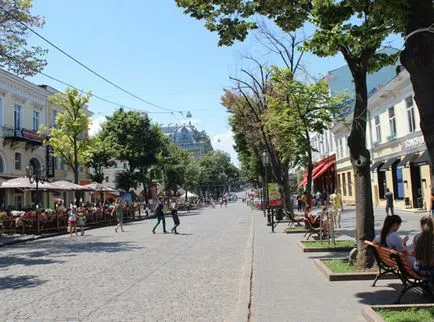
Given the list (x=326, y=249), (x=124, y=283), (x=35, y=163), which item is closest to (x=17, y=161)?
(x=35, y=163)

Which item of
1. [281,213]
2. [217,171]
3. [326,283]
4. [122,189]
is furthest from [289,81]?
[217,171]

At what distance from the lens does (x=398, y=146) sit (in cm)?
3098

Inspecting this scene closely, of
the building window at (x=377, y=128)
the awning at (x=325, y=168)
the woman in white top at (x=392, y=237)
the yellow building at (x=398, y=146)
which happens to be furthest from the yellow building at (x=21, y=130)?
the woman in white top at (x=392, y=237)

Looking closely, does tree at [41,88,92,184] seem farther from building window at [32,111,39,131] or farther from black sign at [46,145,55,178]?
black sign at [46,145,55,178]

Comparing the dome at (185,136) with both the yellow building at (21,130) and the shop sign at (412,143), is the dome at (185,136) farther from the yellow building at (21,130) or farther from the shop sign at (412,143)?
the shop sign at (412,143)

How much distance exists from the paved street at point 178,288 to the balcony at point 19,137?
79.5ft

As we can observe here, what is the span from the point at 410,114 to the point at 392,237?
22.1 metres

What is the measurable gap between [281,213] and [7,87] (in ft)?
79.7

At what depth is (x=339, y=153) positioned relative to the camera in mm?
48656

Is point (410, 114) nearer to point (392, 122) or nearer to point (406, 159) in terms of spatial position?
point (406, 159)

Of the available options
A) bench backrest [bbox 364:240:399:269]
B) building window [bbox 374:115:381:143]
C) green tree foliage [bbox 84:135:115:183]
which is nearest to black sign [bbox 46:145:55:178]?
green tree foliage [bbox 84:135:115:183]

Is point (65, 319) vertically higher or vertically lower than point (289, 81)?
lower

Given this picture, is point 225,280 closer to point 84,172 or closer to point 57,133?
point 57,133

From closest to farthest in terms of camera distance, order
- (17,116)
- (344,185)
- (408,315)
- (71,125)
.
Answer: (408,315)
(71,125)
(17,116)
(344,185)
